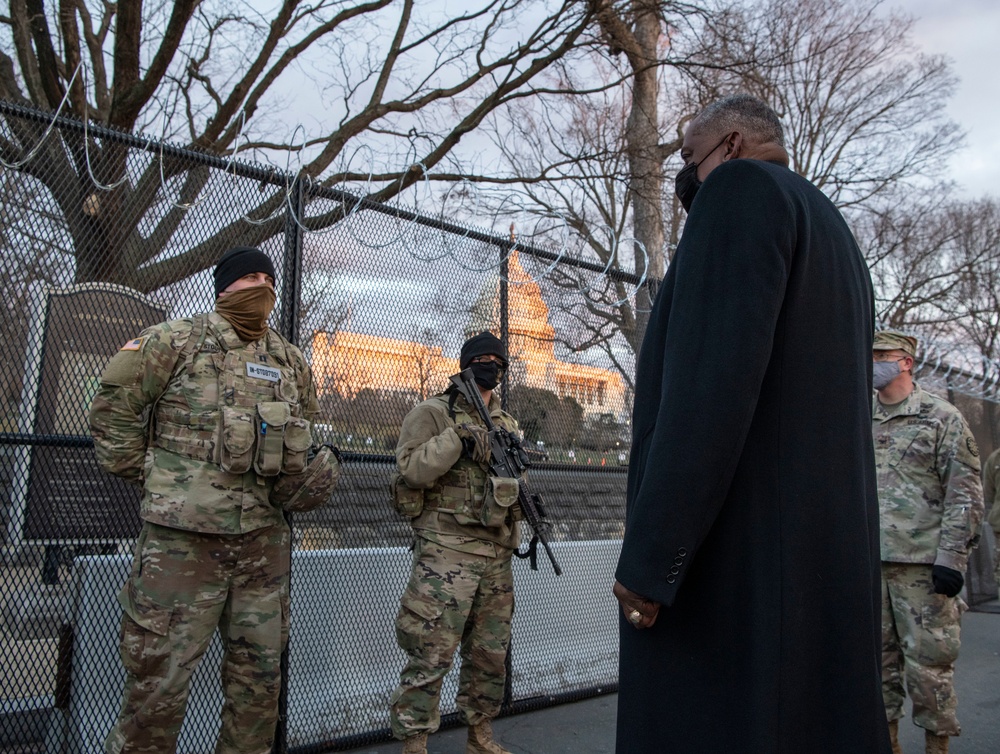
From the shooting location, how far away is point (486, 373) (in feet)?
13.5

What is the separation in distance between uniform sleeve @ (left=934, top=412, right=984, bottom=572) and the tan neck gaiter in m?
3.33

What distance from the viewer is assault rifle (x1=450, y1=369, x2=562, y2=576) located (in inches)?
152

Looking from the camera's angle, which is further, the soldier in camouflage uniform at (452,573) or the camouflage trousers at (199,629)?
the soldier in camouflage uniform at (452,573)

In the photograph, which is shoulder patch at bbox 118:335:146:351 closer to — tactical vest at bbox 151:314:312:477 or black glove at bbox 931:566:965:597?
tactical vest at bbox 151:314:312:477

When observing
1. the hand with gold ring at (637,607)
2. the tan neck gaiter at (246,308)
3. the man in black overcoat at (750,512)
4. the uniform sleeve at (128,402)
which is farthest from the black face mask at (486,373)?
the hand with gold ring at (637,607)

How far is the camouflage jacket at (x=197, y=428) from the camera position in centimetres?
300

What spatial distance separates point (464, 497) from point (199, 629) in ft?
4.34

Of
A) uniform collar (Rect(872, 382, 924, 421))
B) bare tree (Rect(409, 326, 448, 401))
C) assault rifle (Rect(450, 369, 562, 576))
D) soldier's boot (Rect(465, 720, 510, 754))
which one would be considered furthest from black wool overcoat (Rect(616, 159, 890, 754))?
uniform collar (Rect(872, 382, 924, 421))

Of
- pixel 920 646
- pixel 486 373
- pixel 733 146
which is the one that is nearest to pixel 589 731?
pixel 920 646

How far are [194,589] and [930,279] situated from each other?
21.9 metres

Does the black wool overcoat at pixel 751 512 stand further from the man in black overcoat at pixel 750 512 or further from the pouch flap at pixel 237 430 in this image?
the pouch flap at pixel 237 430

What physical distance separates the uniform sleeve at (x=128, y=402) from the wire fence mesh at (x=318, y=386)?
0.44 metres

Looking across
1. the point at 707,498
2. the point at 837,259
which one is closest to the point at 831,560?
the point at 707,498

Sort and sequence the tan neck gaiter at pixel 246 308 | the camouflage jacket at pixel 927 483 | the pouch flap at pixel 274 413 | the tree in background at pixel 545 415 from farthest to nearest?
the tree in background at pixel 545 415 → the camouflage jacket at pixel 927 483 → the tan neck gaiter at pixel 246 308 → the pouch flap at pixel 274 413
